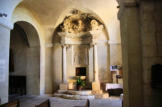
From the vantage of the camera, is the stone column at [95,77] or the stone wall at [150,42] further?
the stone column at [95,77]

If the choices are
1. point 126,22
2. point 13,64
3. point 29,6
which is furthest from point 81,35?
point 126,22

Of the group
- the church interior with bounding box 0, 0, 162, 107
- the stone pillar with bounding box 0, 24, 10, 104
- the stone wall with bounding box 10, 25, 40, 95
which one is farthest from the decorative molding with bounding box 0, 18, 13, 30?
the stone wall with bounding box 10, 25, 40, 95

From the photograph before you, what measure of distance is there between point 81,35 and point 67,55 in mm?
1687

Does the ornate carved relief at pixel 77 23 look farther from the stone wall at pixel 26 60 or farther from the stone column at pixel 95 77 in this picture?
the stone wall at pixel 26 60

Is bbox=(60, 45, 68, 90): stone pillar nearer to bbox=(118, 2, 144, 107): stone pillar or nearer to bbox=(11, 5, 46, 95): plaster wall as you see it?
bbox=(11, 5, 46, 95): plaster wall

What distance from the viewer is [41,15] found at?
28.8ft

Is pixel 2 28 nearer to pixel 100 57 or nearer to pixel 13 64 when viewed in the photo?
pixel 13 64

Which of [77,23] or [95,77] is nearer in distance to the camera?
[95,77]

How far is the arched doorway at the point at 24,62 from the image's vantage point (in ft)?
→ 30.0

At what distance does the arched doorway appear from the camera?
30.0ft

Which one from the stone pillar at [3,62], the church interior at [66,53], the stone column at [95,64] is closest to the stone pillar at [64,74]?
the church interior at [66,53]

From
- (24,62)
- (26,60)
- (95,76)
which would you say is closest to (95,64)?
(95,76)

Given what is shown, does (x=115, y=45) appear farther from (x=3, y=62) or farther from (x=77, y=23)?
(x=3, y=62)

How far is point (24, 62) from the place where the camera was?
31.8ft
